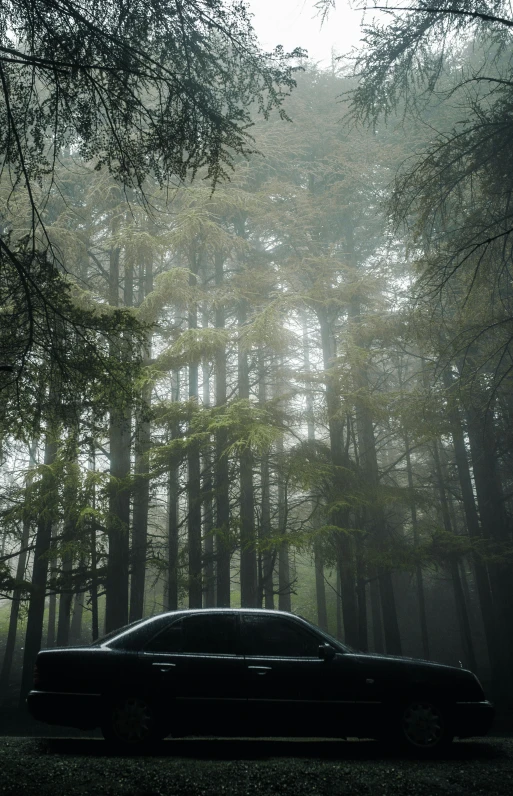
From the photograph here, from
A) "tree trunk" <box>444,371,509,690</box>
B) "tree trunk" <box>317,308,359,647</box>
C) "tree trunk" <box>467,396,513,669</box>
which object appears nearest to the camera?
"tree trunk" <box>317,308,359,647</box>

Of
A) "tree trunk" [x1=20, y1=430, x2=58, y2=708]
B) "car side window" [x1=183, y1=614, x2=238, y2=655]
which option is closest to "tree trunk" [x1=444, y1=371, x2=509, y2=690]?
"car side window" [x1=183, y1=614, x2=238, y2=655]

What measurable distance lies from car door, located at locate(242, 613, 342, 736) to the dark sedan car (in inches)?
0.4

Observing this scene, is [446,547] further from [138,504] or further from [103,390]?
[103,390]

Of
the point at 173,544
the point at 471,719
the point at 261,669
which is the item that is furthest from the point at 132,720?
the point at 173,544

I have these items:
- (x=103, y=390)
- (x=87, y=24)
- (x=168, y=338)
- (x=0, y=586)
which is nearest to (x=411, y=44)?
(x=87, y=24)

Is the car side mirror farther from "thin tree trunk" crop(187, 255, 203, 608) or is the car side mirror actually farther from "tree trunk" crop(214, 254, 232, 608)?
"thin tree trunk" crop(187, 255, 203, 608)

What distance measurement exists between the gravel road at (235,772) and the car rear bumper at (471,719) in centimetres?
20

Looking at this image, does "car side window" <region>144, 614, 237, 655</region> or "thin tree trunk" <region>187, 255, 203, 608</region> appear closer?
"car side window" <region>144, 614, 237, 655</region>

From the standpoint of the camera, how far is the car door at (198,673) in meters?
5.68

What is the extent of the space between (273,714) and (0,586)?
9425 mm

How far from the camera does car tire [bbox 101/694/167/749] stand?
5.49m

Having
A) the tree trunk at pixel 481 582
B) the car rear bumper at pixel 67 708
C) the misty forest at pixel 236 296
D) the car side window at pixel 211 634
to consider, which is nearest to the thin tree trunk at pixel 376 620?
the misty forest at pixel 236 296

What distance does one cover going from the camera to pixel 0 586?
12773mm

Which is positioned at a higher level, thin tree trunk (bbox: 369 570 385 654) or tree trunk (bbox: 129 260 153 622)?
tree trunk (bbox: 129 260 153 622)
